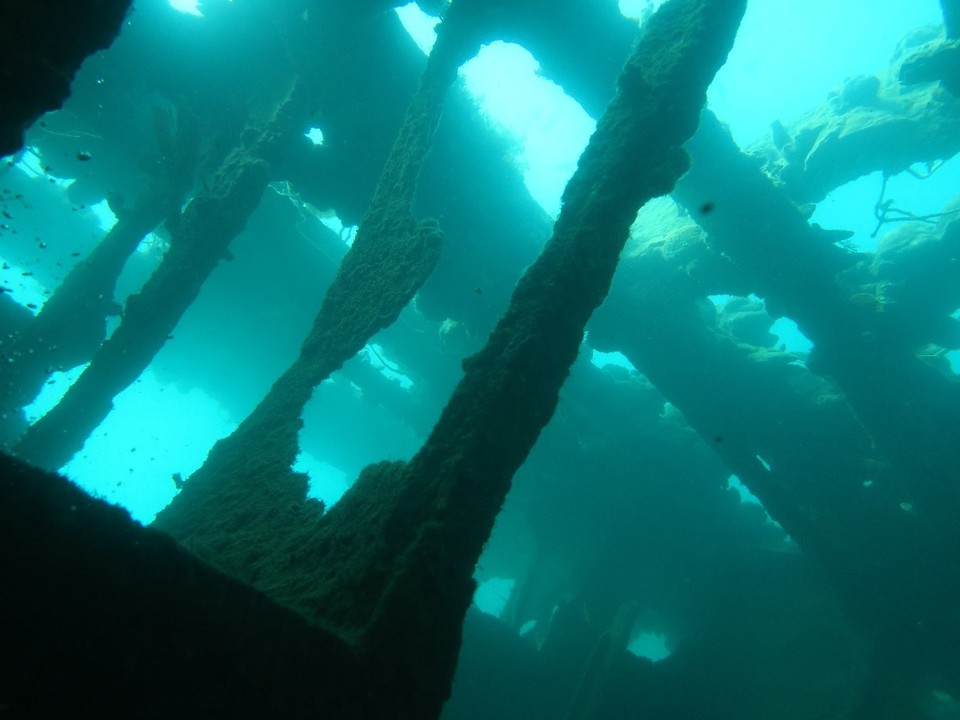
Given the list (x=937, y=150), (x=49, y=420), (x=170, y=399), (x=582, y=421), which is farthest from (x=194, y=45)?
(x=170, y=399)

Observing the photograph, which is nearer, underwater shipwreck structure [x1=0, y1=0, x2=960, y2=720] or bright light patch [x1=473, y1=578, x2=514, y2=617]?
underwater shipwreck structure [x1=0, y1=0, x2=960, y2=720]

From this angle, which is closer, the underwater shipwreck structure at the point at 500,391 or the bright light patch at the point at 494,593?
the underwater shipwreck structure at the point at 500,391

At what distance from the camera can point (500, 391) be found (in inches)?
150

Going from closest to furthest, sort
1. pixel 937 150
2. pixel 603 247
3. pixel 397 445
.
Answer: pixel 603 247 → pixel 937 150 → pixel 397 445

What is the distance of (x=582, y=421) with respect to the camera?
774 inches

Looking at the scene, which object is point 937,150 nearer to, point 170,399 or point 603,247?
point 603,247

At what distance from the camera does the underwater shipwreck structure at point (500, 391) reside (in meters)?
1.97

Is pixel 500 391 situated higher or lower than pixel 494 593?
lower

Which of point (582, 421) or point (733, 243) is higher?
point (733, 243)

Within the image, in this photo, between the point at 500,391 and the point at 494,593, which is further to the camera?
the point at 494,593

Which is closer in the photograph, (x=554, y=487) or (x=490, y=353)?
(x=490, y=353)

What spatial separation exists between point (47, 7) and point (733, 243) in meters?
13.8

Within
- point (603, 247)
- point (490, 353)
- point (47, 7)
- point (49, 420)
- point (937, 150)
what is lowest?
point (49, 420)

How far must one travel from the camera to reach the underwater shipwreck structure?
197 centimetres
